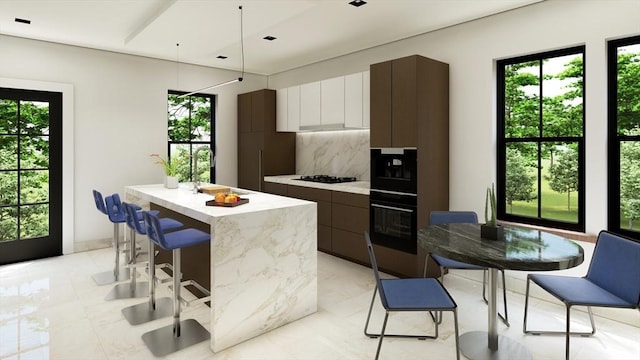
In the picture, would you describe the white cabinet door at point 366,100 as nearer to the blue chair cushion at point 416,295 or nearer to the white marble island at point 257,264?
the white marble island at point 257,264

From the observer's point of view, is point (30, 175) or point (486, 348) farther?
point (30, 175)

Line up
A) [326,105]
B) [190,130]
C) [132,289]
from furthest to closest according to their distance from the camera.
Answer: [190,130]
[326,105]
[132,289]

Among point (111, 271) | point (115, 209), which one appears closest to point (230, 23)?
point (115, 209)

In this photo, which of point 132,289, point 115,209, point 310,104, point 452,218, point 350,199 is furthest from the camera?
point 310,104

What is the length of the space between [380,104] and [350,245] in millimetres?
1792

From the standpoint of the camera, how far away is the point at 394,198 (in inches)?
164

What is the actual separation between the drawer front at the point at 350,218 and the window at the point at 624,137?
2.38 meters

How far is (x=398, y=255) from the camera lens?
4195 millimetres

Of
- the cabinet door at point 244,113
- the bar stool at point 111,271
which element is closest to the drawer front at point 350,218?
the cabinet door at point 244,113

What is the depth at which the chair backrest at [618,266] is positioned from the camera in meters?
2.32

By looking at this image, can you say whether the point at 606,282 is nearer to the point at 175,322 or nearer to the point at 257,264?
the point at 257,264

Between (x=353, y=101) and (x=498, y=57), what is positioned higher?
(x=498, y=57)

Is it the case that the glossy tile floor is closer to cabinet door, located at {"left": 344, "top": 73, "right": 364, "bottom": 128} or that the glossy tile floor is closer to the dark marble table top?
the dark marble table top

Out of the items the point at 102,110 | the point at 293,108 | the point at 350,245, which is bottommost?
the point at 350,245
